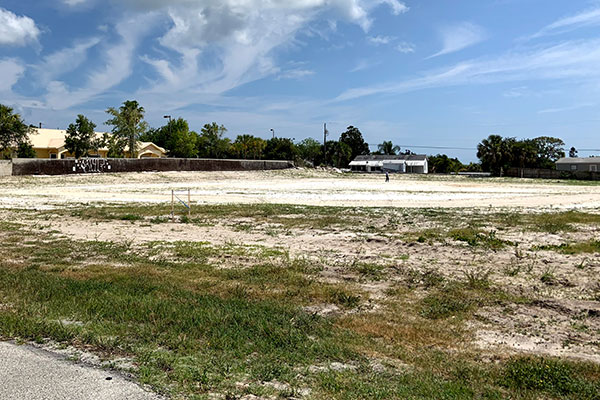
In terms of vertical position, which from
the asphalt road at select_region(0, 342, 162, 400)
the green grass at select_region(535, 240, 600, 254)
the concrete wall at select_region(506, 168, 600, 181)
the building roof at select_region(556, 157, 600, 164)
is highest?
the building roof at select_region(556, 157, 600, 164)

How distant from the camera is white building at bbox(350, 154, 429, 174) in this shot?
12812 cm

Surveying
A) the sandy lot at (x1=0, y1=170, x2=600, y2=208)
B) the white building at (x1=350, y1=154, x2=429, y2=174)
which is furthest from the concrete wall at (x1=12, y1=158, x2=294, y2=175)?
the white building at (x1=350, y1=154, x2=429, y2=174)

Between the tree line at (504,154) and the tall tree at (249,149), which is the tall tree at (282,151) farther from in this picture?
the tree line at (504,154)

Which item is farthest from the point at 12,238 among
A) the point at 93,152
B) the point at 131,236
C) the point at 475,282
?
the point at 93,152

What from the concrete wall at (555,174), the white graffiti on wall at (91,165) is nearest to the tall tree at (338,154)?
the concrete wall at (555,174)

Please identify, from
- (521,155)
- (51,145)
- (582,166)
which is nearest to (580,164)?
(582,166)

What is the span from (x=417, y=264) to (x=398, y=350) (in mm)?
5295

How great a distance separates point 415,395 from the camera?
188 inches

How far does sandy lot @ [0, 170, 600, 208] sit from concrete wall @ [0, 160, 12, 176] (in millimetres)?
1918

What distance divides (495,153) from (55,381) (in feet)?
363

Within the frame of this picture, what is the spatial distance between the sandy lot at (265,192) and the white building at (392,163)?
6154 cm

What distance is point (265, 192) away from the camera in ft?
125

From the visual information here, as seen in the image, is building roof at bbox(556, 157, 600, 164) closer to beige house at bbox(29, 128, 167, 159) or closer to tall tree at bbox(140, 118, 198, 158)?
tall tree at bbox(140, 118, 198, 158)

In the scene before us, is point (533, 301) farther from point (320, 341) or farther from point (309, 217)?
point (309, 217)
